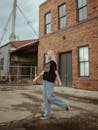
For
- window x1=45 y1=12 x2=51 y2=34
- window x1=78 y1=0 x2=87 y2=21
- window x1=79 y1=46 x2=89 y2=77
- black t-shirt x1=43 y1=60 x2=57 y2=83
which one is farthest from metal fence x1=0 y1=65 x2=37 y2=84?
black t-shirt x1=43 y1=60 x2=57 y2=83

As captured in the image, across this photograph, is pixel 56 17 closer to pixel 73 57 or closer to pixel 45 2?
pixel 45 2

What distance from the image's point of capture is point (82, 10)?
17688 millimetres

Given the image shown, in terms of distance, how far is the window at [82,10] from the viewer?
1737 centimetres

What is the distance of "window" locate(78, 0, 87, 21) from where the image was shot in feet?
57.0

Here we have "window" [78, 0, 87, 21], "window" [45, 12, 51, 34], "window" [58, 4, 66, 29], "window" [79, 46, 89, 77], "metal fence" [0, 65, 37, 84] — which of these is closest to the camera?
"window" [79, 46, 89, 77]

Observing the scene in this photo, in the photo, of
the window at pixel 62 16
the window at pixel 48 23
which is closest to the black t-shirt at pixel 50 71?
the window at pixel 62 16

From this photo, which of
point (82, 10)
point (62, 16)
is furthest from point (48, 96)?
point (62, 16)

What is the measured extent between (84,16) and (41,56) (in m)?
6.88

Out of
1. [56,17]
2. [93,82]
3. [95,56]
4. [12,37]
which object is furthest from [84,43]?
[12,37]

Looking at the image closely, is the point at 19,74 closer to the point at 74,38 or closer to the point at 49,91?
the point at 74,38

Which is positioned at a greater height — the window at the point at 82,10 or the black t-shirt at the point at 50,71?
the window at the point at 82,10

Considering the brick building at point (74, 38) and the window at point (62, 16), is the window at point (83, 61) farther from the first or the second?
the window at point (62, 16)

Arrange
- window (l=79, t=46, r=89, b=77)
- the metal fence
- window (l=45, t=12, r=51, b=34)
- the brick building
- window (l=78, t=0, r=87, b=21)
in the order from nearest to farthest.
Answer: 1. the brick building
2. window (l=79, t=46, r=89, b=77)
3. window (l=78, t=0, r=87, b=21)
4. window (l=45, t=12, r=51, b=34)
5. the metal fence

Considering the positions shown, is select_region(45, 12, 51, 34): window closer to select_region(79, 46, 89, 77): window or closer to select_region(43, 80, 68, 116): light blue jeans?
select_region(79, 46, 89, 77): window
